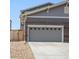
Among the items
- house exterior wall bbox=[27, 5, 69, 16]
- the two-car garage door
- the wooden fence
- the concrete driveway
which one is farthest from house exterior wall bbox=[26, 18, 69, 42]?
the concrete driveway

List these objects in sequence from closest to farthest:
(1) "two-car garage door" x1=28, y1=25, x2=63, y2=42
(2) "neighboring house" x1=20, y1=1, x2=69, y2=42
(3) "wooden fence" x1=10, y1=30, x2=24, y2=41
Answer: (2) "neighboring house" x1=20, y1=1, x2=69, y2=42
(1) "two-car garage door" x1=28, y1=25, x2=63, y2=42
(3) "wooden fence" x1=10, y1=30, x2=24, y2=41

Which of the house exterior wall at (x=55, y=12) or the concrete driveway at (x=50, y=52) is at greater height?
the house exterior wall at (x=55, y=12)

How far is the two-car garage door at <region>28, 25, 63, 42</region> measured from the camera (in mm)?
21234

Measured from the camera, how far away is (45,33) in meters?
21.3

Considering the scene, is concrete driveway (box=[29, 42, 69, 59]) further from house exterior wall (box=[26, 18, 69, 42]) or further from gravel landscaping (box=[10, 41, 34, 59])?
house exterior wall (box=[26, 18, 69, 42])

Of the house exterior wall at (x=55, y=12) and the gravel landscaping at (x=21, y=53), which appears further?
the house exterior wall at (x=55, y=12)

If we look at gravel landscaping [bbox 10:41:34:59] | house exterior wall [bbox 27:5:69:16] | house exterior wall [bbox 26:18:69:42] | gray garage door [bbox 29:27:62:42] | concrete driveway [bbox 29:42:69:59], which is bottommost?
A: gravel landscaping [bbox 10:41:34:59]

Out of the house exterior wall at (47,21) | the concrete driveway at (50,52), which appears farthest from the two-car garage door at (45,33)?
the concrete driveway at (50,52)

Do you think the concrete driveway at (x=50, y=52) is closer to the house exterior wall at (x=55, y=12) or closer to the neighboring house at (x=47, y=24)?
the neighboring house at (x=47, y=24)

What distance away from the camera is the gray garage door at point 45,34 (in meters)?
21.2

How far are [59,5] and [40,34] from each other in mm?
3679
